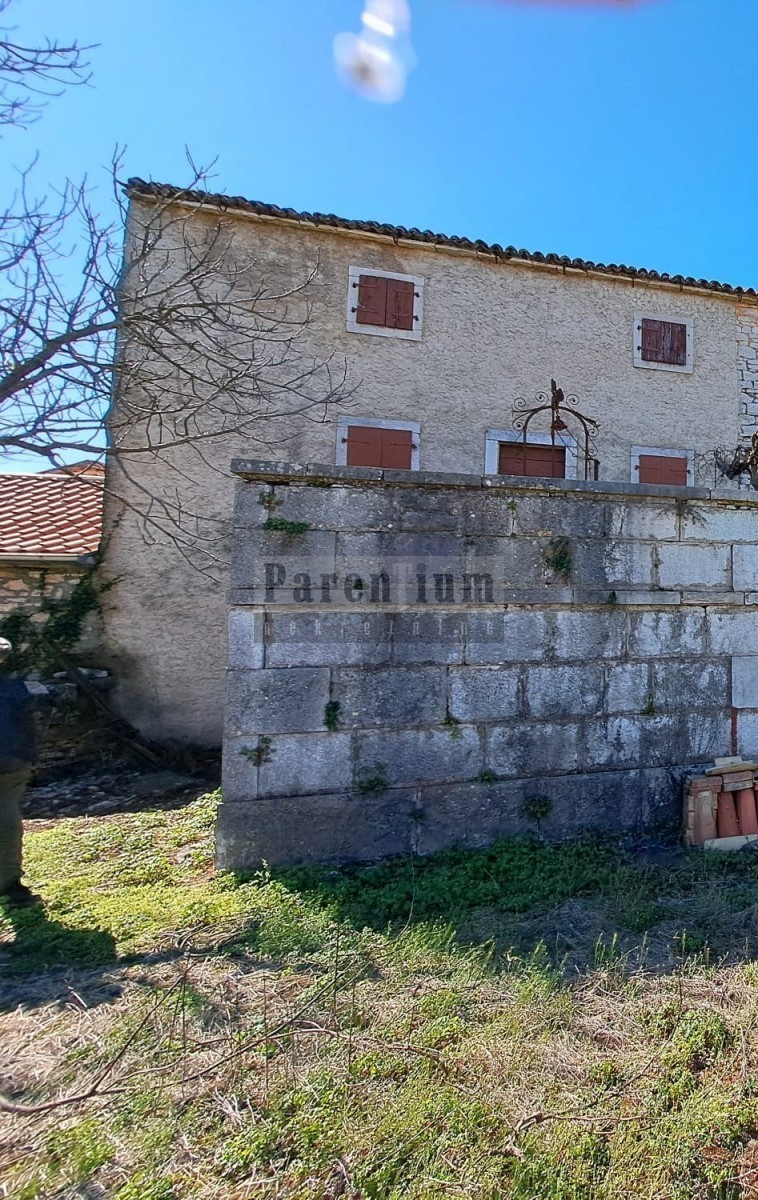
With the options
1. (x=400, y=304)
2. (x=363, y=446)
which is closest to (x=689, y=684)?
(x=363, y=446)

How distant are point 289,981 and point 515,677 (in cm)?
205

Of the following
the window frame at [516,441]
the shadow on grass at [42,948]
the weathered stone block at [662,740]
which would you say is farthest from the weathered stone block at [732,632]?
the window frame at [516,441]

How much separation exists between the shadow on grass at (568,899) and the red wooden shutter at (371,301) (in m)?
6.70

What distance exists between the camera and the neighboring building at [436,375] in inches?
269

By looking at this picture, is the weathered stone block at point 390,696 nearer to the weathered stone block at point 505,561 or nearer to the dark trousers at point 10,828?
the weathered stone block at point 505,561

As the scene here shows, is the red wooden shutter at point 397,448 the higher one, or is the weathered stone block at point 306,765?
the red wooden shutter at point 397,448

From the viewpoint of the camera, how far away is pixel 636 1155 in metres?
1.58

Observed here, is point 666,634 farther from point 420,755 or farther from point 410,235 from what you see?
point 410,235

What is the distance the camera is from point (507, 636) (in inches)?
141

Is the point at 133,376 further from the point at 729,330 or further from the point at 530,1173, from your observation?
the point at 729,330

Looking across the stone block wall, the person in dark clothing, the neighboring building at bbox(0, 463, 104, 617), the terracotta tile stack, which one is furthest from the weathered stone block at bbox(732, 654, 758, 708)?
the neighboring building at bbox(0, 463, 104, 617)

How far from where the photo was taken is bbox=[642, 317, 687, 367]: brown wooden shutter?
855cm

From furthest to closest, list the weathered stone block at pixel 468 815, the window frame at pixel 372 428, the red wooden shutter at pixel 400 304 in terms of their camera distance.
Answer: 1. the red wooden shutter at pixel 400 304
2. the window frame at pixel 372 428
3. the weathered stone block at pixel 468 815

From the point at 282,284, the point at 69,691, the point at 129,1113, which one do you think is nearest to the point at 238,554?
the point at 129,1113
